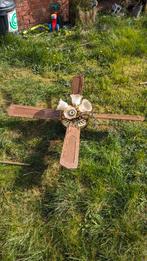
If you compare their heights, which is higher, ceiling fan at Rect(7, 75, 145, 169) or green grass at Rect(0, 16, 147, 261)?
ceiling fan at Rect(7, 75, 145, 169)

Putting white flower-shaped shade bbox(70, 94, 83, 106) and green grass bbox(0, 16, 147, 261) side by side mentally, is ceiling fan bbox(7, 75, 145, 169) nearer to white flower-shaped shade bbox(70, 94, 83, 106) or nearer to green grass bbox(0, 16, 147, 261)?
white flower-shaped shade bbox(70, 94, 83, 106)

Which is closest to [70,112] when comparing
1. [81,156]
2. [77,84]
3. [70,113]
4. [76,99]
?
[70,113]

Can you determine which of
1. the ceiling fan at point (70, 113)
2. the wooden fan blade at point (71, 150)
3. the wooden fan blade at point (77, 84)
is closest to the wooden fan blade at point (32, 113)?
the ceiling fan at point (70, 113)

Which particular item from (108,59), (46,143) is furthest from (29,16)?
(46,143)

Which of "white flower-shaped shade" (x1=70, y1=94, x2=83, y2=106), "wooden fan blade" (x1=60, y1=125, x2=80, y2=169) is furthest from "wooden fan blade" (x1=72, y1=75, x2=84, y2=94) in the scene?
"wooden fan blade" (x1=60, y1=125, x2=80, y2=169)

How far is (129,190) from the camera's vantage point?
14.3 feet

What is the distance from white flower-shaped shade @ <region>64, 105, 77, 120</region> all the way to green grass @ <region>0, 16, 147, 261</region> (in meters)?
0.49

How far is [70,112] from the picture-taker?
15.1 ft

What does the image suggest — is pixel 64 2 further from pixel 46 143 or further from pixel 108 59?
pixel 46 143

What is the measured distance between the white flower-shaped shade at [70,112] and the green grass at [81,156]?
1.60ft

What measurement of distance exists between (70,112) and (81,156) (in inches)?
24.6

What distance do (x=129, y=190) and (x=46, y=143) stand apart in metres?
1.35

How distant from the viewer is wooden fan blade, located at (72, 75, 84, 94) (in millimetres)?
4855

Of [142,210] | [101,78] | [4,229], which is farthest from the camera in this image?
[101,78]
